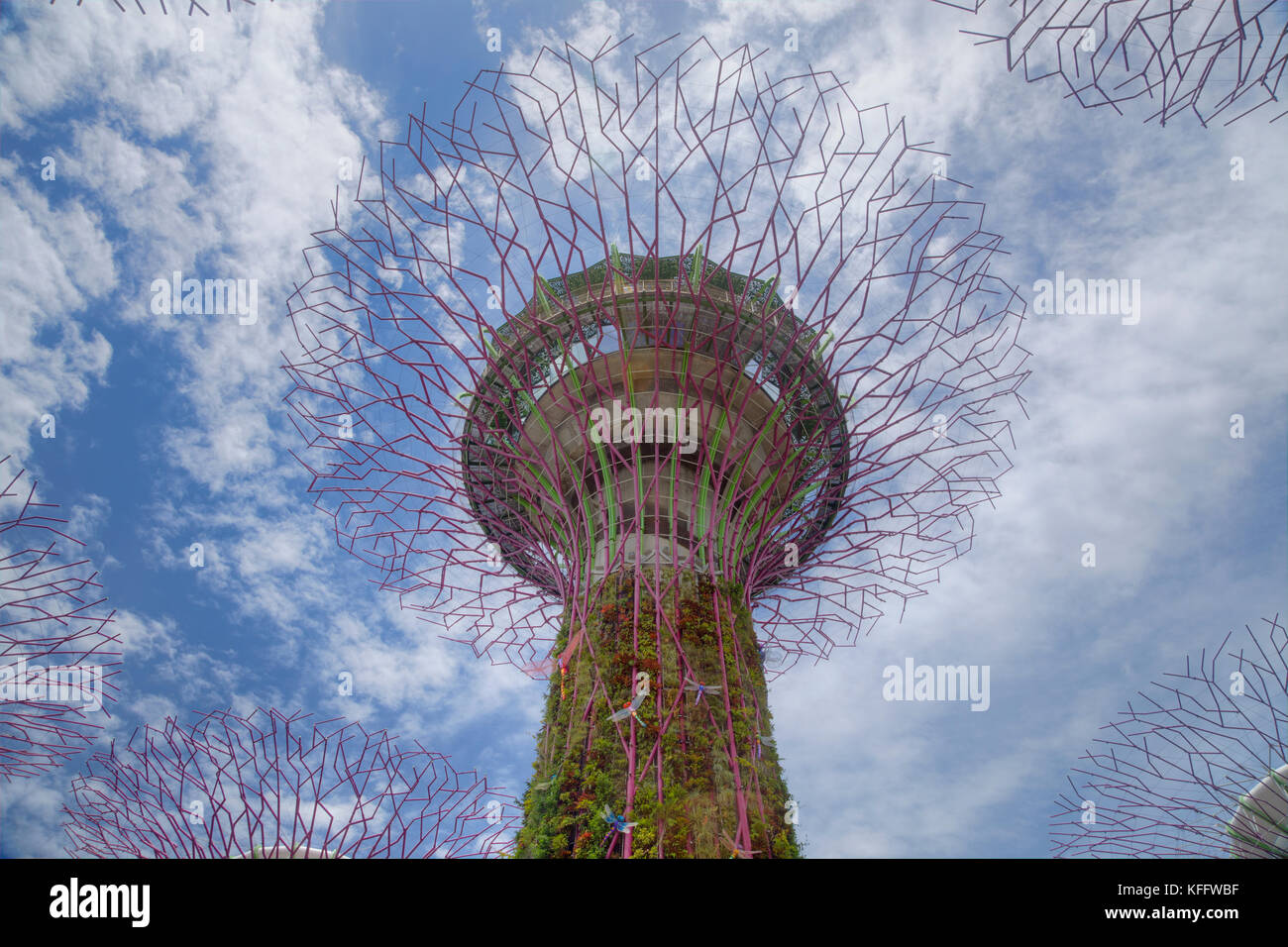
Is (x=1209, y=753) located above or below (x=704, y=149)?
below

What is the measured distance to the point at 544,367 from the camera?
48.2 ft

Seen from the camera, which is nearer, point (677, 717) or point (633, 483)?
point (677, 717)

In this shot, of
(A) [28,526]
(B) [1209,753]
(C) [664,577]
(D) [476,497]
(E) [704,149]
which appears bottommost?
(B) [1209,753]

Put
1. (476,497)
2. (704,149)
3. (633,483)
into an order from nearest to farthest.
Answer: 1. (704,149)
2. (633,483)
3. (476,497)

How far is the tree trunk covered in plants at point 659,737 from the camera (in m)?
10.4

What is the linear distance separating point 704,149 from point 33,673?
13.9 m

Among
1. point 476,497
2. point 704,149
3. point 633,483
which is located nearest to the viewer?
point 704,149

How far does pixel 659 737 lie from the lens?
10.8m

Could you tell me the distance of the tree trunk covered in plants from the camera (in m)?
10.4

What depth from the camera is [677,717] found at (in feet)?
37.8
